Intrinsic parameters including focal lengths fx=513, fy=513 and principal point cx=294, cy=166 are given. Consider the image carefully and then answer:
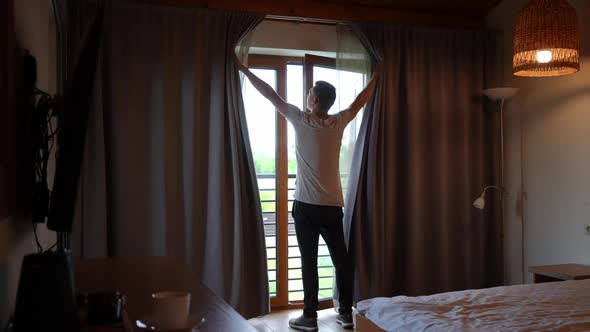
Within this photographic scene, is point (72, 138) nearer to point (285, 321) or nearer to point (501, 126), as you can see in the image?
point (285, 321)

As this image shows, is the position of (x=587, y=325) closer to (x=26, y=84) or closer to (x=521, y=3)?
(x=26, y=84)

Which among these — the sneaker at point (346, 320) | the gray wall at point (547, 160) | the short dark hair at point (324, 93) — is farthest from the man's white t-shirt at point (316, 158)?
A: the gray wall at point (547, 160)

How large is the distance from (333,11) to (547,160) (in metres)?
1.97

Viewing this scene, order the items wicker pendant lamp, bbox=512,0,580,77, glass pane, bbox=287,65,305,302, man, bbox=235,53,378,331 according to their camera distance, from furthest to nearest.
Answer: glass pane, bbox=287,65,305,302 < man, bbox=235,53,378,331 < wicker pendant lamp, bbox=512,0,580,77

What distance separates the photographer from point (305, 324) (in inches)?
136

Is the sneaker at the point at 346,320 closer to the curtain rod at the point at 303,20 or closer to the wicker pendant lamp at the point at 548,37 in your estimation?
the wicker pendant lamp at the point at 548,37

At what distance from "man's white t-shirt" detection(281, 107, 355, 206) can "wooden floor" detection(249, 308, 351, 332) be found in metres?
0.87

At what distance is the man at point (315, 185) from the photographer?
3.41 metres

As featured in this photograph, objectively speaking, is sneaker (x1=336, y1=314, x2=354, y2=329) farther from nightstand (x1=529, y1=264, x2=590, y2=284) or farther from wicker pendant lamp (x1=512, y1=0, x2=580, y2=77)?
wicker pendant lamp (x1=512, y1=0, x2=580, y2=77)

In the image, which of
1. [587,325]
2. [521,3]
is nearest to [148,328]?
[587,325]

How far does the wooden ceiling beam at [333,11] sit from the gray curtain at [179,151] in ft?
0.49

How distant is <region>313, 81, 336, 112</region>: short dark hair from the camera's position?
3.44 meters

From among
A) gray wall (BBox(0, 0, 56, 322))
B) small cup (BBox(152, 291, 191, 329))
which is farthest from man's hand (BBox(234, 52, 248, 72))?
small cup (BBox(152, 291, 191, 329))

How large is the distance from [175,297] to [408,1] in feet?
11.6
